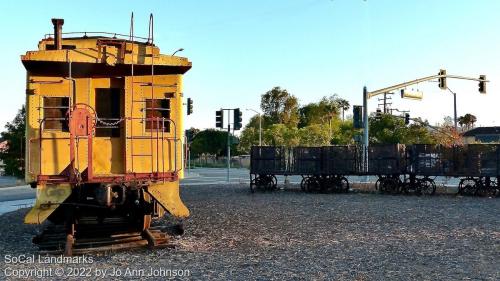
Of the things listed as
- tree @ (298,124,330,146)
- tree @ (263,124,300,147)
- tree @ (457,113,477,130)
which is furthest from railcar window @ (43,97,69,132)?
tree @ (457,113,477,130)

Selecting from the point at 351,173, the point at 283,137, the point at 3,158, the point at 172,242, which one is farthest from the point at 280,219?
the point at 283,137

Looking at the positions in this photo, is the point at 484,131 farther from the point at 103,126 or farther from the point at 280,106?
the point at 103,126

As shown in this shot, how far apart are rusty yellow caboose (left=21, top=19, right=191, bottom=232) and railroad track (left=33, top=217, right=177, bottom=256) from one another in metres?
0.34

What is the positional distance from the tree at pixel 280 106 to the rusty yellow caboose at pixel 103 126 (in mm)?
63487

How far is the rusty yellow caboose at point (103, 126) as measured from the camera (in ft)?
27.7

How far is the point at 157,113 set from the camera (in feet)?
31.2

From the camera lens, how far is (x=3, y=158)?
27.9 meters

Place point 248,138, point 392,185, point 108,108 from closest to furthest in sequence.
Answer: point 108,108 < point 392,185 < point 248,138

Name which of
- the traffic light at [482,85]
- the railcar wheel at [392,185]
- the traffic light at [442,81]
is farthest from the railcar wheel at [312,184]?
the traffic light at [482,85]

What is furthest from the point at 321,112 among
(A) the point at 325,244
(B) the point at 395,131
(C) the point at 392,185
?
(A) the point at 325,244

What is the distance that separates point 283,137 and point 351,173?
37114mm

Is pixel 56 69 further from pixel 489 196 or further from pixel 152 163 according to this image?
pixel 489 196

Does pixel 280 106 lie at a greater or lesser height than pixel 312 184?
greater

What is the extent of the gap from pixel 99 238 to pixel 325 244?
13.7ft
